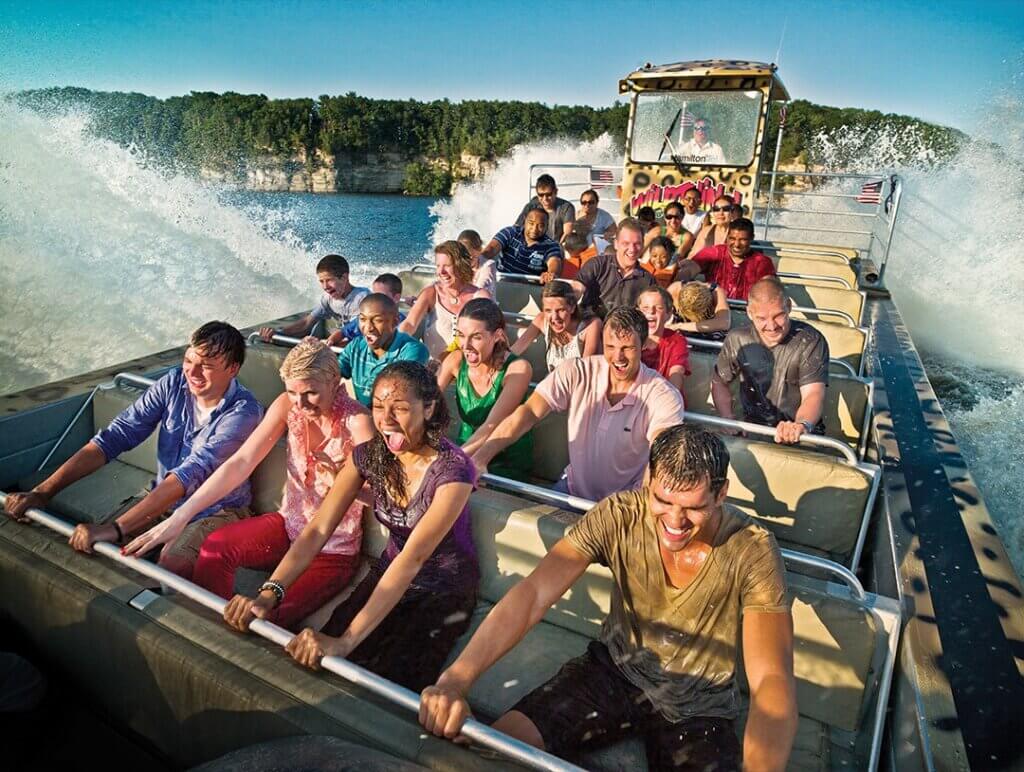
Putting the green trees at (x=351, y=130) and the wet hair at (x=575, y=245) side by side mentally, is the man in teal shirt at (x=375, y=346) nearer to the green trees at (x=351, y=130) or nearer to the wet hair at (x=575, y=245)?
the wet hair at (x=575, y=245)

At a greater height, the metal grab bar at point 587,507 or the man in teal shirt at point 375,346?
the man in teal shirt at point 375,346

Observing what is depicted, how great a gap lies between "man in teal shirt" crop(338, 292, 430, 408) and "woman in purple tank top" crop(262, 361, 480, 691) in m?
1.13

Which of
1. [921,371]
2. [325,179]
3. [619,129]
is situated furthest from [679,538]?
[325,179]

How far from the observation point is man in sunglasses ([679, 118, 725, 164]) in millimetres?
8836

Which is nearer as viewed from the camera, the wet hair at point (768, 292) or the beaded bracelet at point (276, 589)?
the beaded bracelet at point (276, 589)

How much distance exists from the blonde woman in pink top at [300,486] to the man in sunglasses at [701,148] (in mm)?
7979

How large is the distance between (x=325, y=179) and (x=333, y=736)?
72.3m

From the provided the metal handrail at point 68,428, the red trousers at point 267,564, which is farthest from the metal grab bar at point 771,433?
the metal handrail at point 68,428

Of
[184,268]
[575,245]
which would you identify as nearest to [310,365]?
[575,245]

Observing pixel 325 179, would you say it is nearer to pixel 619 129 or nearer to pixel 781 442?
pixel 619 129

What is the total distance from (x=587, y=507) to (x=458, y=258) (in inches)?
99.0

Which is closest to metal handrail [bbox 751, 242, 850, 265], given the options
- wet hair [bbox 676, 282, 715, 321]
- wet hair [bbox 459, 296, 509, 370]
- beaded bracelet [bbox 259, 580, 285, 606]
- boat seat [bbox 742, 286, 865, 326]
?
boat seat [bbox 742, 286, 865, 326]

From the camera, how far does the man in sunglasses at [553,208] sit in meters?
7.21

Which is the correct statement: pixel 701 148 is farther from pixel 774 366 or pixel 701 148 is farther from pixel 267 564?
pixel 267 564
